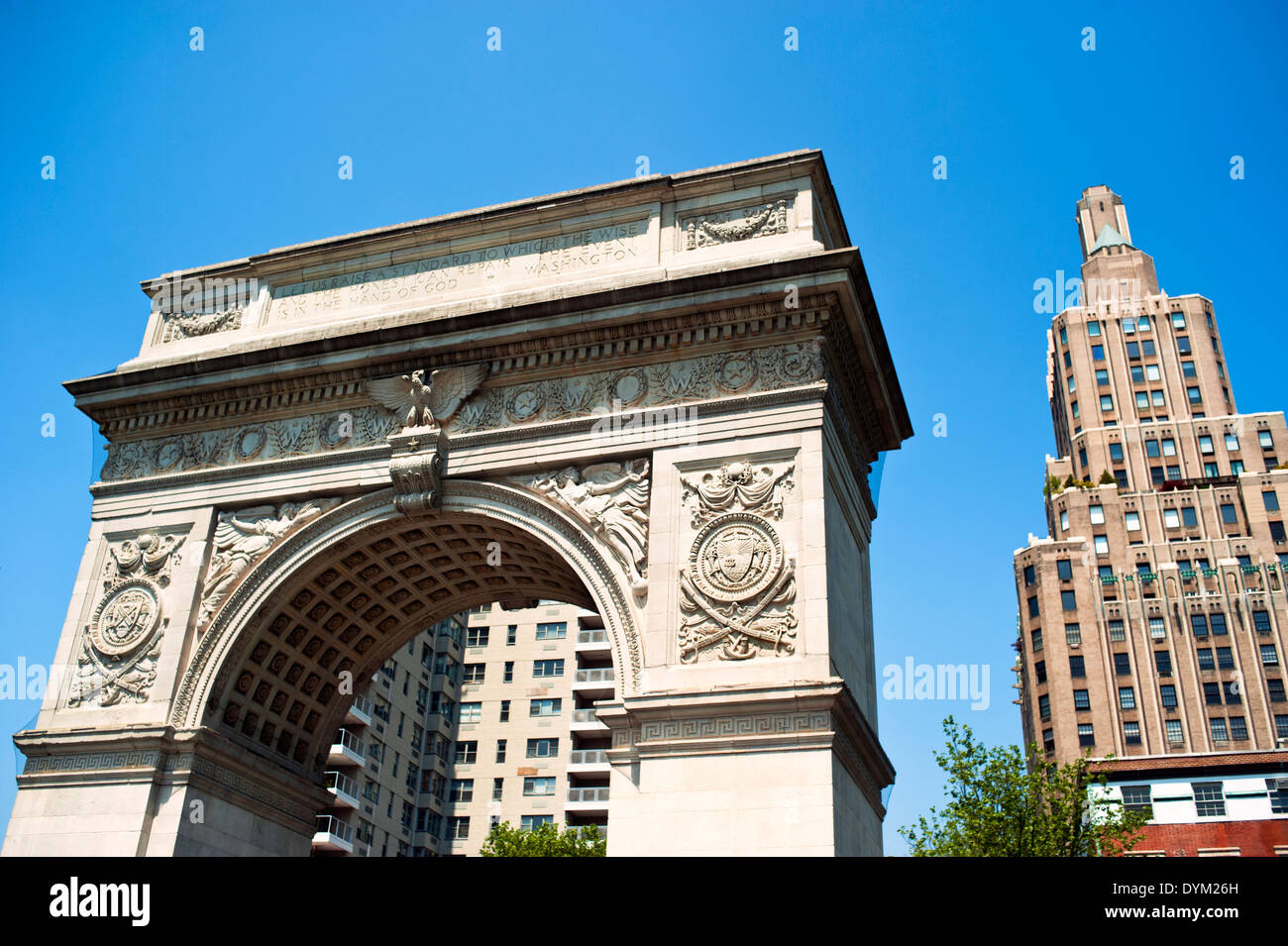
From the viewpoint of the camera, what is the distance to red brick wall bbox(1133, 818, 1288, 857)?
2366 inches

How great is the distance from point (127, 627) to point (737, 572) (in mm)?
12884

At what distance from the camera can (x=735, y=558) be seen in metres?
19.1

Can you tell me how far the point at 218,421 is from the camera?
Result: 24.1 metres

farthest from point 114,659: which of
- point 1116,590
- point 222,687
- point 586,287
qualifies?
point 1116,590

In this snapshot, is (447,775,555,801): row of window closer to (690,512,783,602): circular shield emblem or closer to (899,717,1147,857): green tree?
(899,717,1147,857): green tree

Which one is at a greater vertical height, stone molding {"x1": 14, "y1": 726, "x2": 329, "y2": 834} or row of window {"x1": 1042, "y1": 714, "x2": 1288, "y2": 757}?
row of window {"x1": 1042, "y1": 714, "x2": 1288, "y2": 757}

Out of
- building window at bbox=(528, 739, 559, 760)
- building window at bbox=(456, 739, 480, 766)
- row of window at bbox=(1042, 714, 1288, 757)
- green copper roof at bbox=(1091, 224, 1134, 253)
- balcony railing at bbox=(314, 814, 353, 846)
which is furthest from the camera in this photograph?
green copper roof at bbox=(1091, 224, 1134, 253)

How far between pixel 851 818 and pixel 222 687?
1251 centimetres

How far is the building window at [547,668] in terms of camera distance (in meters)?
66.0

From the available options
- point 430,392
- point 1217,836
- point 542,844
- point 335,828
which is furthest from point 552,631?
point 430,392

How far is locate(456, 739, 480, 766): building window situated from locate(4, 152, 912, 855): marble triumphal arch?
4118 centimetres

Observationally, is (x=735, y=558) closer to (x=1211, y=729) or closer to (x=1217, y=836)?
(x=1217, y=836)

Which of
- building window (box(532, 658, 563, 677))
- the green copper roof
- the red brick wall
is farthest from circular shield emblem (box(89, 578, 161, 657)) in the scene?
the green copper roof
